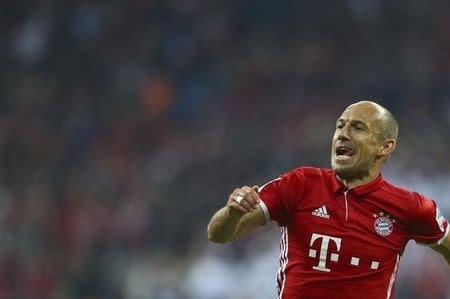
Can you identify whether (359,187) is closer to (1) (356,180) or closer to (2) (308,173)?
(1) (356,180)

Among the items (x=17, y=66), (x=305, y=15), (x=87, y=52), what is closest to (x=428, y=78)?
(x=305, y=15)

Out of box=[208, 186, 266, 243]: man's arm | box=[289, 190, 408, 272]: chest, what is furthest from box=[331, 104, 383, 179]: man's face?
box=[208, 186, 266, 243]: man's arm

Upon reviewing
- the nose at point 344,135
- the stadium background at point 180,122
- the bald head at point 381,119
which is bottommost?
the stadium background at point 180,122

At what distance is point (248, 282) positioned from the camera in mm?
8273

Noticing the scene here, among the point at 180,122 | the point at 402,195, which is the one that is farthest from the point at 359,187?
the point at 180,122

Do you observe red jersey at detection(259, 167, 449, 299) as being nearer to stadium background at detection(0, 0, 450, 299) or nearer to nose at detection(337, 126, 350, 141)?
nose at detection(337, 126, 350, 141)

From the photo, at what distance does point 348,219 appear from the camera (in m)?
3.84

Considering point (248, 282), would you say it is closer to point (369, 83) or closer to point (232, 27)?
point (369, 83)

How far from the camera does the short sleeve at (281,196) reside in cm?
379

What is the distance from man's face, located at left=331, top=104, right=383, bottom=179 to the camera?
3.88 metres

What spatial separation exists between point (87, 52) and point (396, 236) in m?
9.07

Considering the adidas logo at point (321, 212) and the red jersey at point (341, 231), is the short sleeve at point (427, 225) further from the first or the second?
the adidas logo at point (321, 212)

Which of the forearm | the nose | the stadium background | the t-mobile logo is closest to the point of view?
the forearm

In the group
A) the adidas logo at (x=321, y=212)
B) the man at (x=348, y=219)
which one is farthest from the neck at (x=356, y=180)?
the adidas logo at (x=321, y=212)
